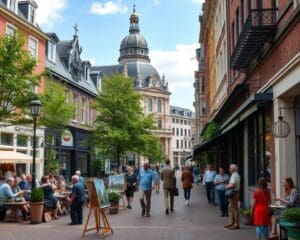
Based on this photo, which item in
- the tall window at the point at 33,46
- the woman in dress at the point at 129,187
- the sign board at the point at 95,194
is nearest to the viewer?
the sign board at the point at 95,194

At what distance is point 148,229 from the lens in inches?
567

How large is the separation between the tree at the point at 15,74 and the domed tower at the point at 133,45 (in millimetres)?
107024

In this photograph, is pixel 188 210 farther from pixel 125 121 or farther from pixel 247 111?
pixel 125 121

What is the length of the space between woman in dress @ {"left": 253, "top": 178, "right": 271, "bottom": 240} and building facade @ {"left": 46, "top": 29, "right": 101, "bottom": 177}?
27.2m

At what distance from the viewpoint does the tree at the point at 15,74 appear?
21.6 m

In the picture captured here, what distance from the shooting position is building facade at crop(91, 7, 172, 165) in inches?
5064

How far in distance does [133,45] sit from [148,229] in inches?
4571

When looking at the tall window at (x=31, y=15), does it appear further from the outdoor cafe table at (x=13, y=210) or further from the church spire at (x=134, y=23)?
the church spire at (x=134, y=23)

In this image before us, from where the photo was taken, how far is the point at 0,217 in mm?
16891

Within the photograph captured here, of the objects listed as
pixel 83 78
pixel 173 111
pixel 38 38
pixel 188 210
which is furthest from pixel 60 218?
pixel 173 111

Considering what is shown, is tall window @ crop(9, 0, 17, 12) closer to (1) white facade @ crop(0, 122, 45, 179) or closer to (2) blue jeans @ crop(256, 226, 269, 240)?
(1) white facade @ crop(0, 122, 45, 179)

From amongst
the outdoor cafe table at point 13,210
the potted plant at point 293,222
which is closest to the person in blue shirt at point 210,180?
the outdoor cafe table at point 13,210

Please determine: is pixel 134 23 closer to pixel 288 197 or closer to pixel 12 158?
pixel 12 158

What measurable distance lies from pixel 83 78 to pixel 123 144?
943 centimetres
